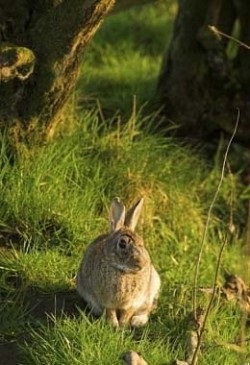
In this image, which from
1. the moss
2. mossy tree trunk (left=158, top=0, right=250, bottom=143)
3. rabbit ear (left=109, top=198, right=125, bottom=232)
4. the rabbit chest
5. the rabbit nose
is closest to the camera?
the rabbit nose

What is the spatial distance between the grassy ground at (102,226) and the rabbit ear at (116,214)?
47 centimetres

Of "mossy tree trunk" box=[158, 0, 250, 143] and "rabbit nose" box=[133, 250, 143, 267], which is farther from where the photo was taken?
"mossy tree trunk" box=[158, 0, 250, 143]

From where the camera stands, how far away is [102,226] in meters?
6.68

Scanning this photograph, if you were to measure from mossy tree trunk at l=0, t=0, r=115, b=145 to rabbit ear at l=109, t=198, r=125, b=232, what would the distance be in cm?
103

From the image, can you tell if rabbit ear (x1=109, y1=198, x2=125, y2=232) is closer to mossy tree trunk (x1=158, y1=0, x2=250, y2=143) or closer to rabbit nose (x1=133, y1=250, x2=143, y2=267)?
rabbit nose (x1=133, y1=250, x2=143, y2=267)

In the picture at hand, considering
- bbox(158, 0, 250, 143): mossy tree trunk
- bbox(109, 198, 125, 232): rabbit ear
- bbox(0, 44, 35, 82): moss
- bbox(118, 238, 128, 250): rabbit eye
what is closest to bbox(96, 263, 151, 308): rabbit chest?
bbox(118, 238, 128, 250): rabbit eye

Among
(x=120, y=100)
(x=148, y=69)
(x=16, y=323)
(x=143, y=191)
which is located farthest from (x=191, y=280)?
(x=148, y=69)

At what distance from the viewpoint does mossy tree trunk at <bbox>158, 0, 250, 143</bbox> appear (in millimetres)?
7973

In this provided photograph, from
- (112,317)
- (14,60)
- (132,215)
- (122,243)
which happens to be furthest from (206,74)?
(112,317)

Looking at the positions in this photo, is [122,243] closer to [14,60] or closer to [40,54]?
[14,60]

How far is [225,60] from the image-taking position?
800 cm

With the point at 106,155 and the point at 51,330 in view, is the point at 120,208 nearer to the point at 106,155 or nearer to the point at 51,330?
the point at 51,330

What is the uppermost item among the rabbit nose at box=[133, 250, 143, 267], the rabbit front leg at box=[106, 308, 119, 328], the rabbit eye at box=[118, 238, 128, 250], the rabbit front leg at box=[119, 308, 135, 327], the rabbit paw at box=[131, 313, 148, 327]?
the rabbit eye at box=[118, 238, 128, 250]

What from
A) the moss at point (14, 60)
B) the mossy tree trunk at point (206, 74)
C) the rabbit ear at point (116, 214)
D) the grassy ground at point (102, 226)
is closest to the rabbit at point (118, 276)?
the rabbit ear at point (116, 214)
